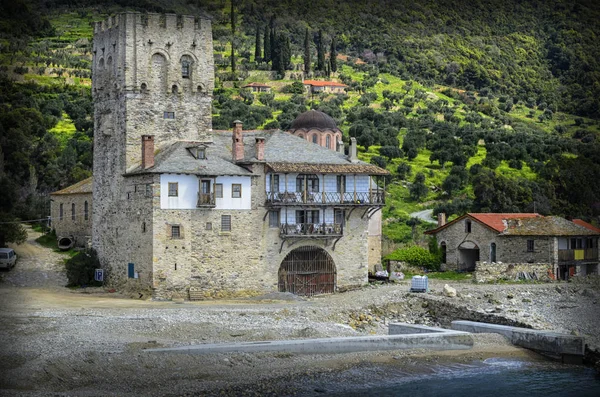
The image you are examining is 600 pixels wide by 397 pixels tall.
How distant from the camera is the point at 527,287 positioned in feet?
174

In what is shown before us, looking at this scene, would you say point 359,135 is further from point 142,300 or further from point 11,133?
point 142,300

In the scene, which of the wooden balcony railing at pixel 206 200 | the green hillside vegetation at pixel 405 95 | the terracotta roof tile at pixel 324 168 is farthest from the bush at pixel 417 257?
the wooden balcony railing at pixel 206 200

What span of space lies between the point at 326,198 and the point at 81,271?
13056 millimetres

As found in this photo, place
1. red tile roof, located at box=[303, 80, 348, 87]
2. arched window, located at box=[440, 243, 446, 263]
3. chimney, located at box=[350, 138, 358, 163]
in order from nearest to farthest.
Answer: chimney, located at box=[350, 138, 358, 163] → arched window, located at box=[440, 243, 446, 263] → red tile roof, located at box=[303, 80, 348, 87]

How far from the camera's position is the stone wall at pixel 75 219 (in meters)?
61.2

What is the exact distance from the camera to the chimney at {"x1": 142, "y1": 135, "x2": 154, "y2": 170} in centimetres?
4891

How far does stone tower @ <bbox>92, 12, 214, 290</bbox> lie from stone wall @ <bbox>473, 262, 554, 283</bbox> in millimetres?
16778

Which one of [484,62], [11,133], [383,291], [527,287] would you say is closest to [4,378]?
[383,291]

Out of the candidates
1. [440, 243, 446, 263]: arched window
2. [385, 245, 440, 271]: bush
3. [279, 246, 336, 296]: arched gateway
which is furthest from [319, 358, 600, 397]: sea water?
[440, 243, 446, 263]: arched window

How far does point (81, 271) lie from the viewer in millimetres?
52188

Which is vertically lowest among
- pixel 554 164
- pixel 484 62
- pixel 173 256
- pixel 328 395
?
pixel 328 395

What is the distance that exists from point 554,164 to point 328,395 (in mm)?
59136

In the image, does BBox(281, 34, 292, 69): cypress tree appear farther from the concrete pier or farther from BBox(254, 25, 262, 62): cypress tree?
the concrete pier

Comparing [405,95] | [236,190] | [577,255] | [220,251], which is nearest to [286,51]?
[405,95]
